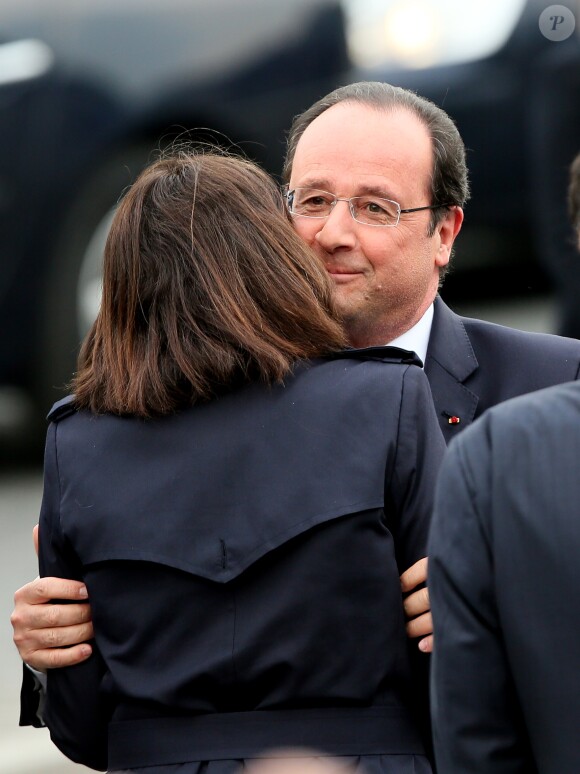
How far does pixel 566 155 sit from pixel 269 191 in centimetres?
366

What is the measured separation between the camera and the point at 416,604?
6.87 feet

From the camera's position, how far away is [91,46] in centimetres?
553

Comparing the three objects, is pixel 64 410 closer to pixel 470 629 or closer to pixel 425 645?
pixel 425 645

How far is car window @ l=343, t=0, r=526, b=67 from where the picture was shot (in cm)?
569

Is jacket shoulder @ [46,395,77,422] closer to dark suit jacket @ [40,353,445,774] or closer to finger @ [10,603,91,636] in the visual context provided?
dark suit jacket @ [40,353,445,774]

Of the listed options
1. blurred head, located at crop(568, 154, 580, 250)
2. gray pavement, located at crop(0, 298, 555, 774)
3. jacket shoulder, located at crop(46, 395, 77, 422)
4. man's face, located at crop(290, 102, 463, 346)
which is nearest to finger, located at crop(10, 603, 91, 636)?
jacket shoulder, located at crop(46, 395, 77, 422)

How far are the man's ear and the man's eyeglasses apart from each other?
0.55ft

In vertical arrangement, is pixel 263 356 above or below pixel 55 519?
above

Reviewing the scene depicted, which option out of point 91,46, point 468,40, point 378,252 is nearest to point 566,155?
point 468,40

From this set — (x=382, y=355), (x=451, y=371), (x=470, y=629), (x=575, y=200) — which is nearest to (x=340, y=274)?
(x=451, y=371)

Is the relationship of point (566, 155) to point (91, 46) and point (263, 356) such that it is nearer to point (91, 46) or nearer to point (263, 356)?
point (91, 46)

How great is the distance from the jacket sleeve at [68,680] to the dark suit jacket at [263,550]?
0.13 feet

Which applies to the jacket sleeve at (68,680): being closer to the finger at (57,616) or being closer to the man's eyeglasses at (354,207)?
the finger at (57,616)

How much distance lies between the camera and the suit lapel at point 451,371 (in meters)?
2.95
